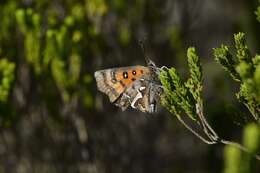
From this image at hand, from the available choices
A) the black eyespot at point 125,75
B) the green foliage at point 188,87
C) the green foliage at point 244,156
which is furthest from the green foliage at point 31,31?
the green foliage at point 244,156

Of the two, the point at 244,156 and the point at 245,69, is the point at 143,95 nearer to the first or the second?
the point at 245,69

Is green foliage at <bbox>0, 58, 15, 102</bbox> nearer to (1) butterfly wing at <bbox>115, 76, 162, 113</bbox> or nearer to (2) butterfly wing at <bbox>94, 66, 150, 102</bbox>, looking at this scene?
(2) butterfly wing at <bbox>94, 66, 150, 102</bbox>

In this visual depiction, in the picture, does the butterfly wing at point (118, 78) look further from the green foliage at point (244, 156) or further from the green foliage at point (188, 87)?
the green foliage at point (244, 156)

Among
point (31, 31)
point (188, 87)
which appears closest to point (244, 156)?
point (188, 87)

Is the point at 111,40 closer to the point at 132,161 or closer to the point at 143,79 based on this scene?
the point at 132,161

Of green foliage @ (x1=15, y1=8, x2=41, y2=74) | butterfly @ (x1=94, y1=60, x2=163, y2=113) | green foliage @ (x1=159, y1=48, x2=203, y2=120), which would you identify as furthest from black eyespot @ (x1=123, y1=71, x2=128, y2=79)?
green foliage @ (x1=15, y1=8, x2=41, y2=74)

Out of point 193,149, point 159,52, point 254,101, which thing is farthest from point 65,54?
point 193,149

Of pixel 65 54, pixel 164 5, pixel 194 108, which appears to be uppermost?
pixel 164 5

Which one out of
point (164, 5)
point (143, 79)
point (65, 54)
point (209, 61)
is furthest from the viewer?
point (209, 61)
